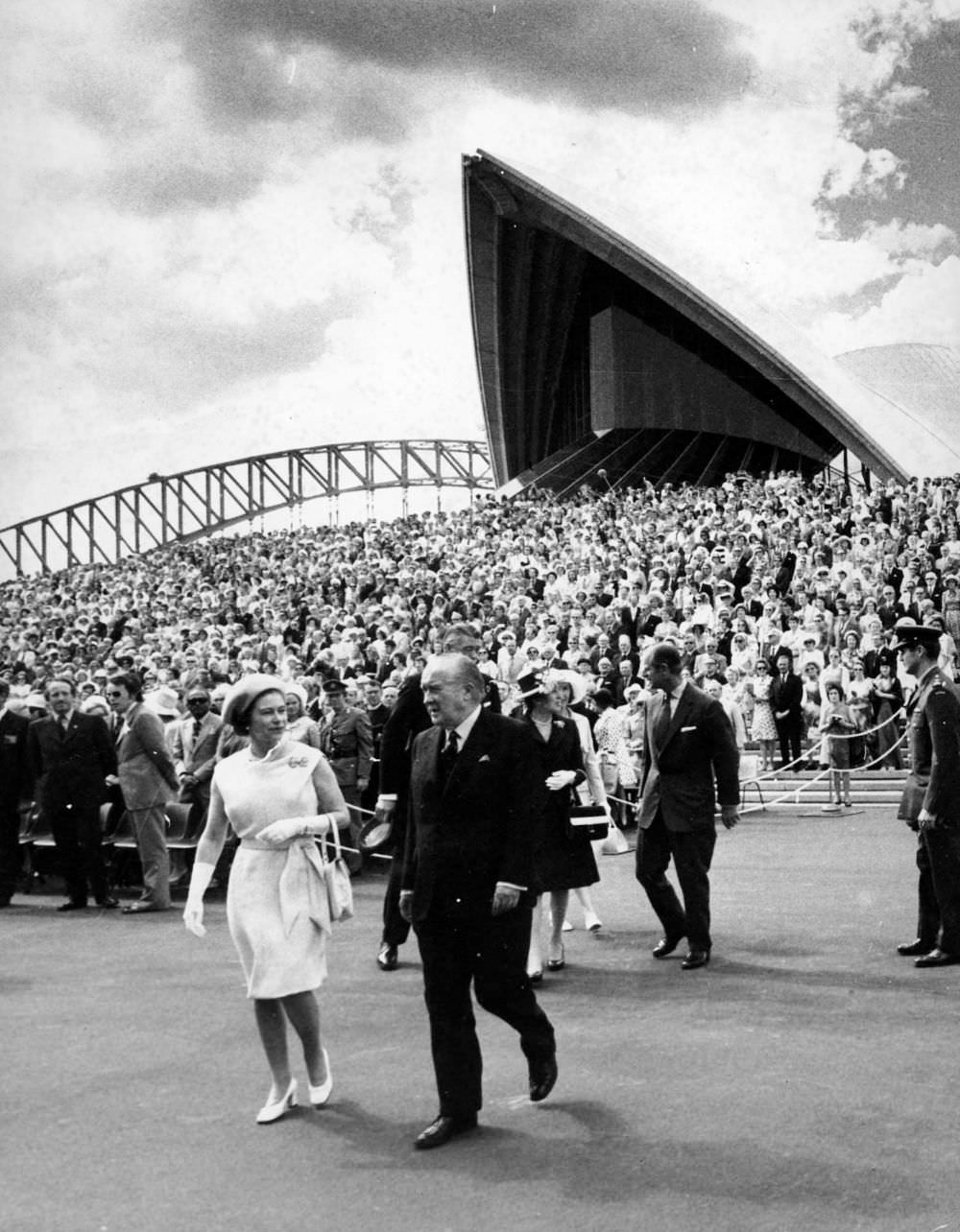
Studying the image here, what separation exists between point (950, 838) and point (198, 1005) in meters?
3.63

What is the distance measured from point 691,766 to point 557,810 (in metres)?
0.72

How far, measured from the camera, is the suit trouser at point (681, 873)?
6.88 metres

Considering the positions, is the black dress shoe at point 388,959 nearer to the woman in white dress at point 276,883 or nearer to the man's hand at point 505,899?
the woman in white dress at point 276,883

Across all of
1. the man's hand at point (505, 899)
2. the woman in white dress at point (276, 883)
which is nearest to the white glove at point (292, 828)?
the woman in white dress at point (276, 883)

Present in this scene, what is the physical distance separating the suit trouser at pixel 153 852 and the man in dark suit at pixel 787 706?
802 centimetres

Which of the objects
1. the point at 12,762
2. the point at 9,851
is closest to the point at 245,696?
the point at 9,851

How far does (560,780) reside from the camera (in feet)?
22.7

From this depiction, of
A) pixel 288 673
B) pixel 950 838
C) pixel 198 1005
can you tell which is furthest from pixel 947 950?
pixel 288 673

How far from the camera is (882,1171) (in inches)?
152

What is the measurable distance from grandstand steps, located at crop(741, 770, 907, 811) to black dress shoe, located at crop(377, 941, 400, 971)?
25.8 ft

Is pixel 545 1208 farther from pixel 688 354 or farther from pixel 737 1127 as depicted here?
pixel 688 354

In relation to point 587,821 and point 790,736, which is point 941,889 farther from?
point 790,736

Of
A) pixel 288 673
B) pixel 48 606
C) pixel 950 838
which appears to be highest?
pixel 48 606

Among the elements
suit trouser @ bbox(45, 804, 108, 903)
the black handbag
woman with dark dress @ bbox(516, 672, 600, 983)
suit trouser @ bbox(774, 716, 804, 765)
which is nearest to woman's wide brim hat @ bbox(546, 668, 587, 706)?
woman with dark dress @ bbox(516, 672, 600, 983)
